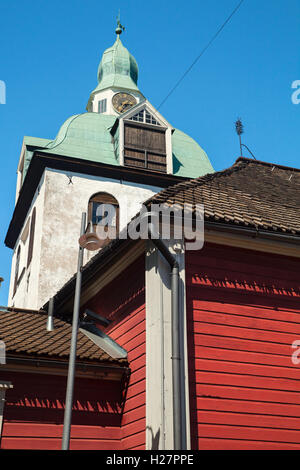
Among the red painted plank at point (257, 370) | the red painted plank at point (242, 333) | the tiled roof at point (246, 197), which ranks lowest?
the red painted plank at point (257, 370)

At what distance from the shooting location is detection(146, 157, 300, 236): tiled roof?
963 centimetres

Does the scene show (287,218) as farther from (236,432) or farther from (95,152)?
(95,152)

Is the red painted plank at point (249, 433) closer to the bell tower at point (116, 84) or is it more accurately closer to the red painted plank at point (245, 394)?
the red painted plank at point (245, 394)

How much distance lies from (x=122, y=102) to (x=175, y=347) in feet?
64.1

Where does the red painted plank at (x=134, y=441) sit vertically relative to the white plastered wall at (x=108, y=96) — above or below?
below

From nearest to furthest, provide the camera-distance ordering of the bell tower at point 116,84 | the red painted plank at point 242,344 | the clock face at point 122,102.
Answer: the red painted plank at point 242,344, the clock face at point 122,102, the bell tower at point 116,84

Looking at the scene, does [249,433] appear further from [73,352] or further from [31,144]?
[31,144]

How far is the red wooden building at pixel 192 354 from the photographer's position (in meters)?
8.40

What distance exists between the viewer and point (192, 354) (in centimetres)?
859

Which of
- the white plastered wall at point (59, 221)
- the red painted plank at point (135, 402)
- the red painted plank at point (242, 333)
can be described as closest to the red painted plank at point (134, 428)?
the red painted plank at point (135, 402)

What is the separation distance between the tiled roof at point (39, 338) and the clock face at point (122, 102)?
15.5 meters

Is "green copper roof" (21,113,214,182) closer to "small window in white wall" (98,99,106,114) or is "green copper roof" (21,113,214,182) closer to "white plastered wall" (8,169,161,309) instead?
"white plastered wall" (8,169,161,309)

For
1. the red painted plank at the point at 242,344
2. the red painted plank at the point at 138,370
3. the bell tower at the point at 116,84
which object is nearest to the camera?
the red painted plank at the point at 242,344

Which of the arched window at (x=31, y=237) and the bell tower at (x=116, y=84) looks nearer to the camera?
the arched window at (x=31, y=237)
